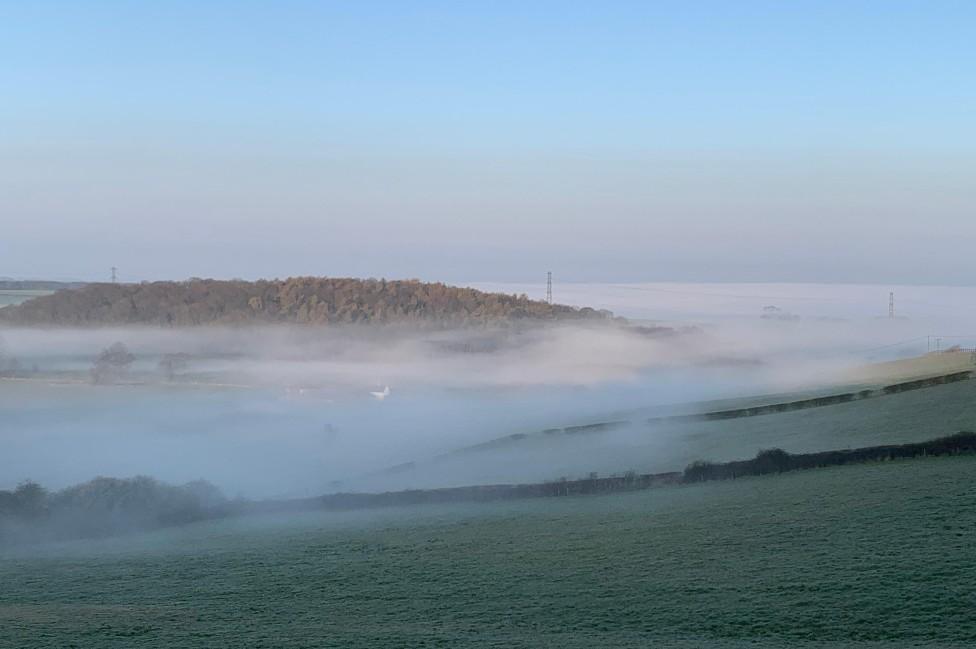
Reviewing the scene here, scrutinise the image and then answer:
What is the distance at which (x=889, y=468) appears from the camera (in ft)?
84.8

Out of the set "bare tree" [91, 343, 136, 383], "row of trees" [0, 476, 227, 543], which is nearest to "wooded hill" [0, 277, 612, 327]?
"bare tree" [91, 343, 136, 383]

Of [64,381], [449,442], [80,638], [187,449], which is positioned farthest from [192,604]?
[64,381]

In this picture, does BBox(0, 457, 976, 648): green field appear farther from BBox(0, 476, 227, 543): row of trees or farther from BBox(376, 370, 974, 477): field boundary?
BBox(376, 370, 974, 477): field boundary

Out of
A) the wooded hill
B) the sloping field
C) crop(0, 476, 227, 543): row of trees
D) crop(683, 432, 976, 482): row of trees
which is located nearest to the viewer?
crop(683, 432, 976, 482): row of trees

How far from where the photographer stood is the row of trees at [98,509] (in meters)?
30.4

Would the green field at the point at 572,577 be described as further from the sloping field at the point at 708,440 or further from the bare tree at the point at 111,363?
the bare tree at the point at 111,363

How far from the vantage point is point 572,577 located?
1758 centimetres

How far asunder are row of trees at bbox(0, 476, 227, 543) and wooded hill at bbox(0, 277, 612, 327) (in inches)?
1827

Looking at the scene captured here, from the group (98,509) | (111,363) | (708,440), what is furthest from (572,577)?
(111,363)

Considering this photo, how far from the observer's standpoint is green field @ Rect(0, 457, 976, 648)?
1380cm

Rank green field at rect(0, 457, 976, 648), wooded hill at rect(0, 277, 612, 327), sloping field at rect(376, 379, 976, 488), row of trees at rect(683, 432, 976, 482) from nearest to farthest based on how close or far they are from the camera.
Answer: green field at rect(0, 457, 976, 648) → row of trees at rect(683, 432, 976, 482) → sloping field at rect(376, 379, 976, 488) → wooded hill at rect(0, 277, 612, 327)

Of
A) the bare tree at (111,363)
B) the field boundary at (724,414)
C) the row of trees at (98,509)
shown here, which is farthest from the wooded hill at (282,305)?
the row of trees at (98,509)

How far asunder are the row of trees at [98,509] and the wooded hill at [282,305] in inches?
1827

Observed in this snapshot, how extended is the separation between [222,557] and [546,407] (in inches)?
2314
